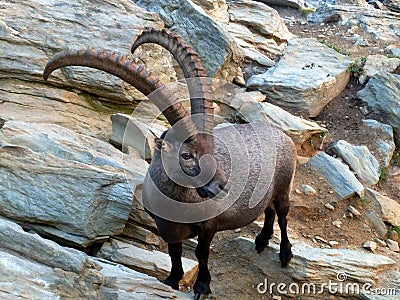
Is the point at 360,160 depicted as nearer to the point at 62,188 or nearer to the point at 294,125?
the point at 294,125

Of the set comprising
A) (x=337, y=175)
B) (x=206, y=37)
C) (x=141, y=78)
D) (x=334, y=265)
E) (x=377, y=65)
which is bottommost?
(x=334, y=265)

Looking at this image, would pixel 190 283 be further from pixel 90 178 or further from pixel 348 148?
pixel 348 148

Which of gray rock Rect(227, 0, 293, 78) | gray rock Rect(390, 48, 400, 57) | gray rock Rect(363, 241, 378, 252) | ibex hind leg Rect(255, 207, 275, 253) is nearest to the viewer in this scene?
ibex hind leg Rect(255, 207, 275, 253)

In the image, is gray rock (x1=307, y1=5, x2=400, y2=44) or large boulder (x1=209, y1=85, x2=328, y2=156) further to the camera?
gray rock (x1=307, y1=5, x2=400, y2=44)

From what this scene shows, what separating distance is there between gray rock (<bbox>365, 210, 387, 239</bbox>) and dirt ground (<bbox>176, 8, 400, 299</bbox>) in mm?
153

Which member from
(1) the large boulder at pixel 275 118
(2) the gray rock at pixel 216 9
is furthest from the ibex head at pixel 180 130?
(2) the gray rock at pixel 216 9

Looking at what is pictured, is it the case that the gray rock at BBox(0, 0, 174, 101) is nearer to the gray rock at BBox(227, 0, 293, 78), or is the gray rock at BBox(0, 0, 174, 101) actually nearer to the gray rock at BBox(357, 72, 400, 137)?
the gray rock at BBox(227, 0, 293, 78)

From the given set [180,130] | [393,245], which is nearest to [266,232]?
[393,245]

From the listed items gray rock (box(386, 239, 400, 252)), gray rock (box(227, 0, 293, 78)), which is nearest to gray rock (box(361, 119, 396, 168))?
gray rock (box(386, 239, 400, 252))

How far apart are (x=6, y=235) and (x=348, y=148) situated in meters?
7.81

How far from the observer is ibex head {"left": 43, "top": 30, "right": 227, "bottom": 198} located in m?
6.26

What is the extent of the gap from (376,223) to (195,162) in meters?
5.48

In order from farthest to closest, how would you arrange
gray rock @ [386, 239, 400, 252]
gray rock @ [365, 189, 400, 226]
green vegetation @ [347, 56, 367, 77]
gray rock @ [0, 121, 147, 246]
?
green vegetation @ [347, 56, 367, 77]
gray rock @ [365, 189, 400, 226]
gray rock @ [386, 239, 400, 252]
gray rock @ [0, 121, 147, 246]
